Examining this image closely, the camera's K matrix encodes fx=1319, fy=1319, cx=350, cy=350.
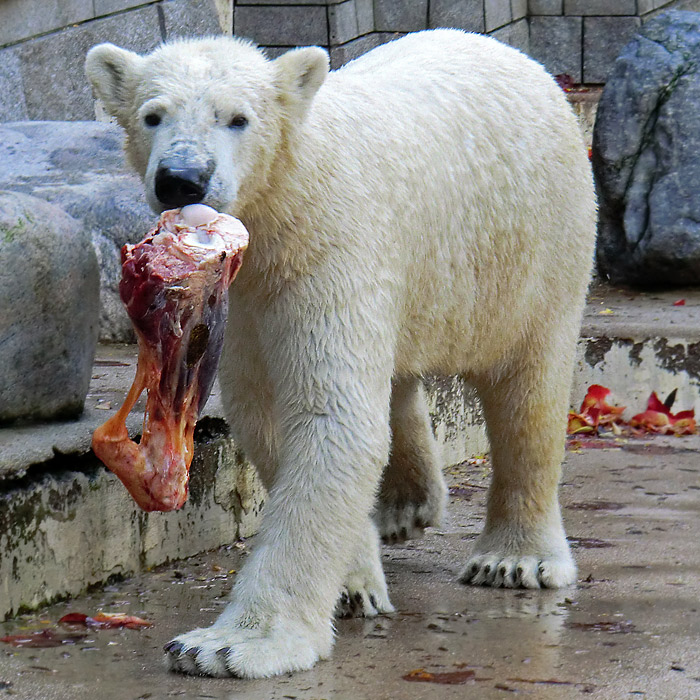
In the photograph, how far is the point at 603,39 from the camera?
35.8ft

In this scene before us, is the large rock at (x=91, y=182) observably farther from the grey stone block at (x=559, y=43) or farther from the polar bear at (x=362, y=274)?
the grey stone block at (x=559, y=43)

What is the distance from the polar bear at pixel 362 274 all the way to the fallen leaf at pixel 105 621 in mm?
386

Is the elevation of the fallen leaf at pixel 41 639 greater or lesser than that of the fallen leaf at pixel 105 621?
greater

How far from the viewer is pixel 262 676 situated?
2.87 meters

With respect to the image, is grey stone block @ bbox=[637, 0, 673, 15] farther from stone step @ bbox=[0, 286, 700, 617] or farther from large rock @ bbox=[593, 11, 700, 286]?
stone step @ bbox=[0, 286, 700, 617]

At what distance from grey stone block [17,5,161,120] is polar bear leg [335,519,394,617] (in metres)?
5.84

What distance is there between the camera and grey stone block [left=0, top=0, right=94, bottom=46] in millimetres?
8492

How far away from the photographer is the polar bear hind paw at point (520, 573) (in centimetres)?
375

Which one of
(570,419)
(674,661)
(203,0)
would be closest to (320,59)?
(674,661)

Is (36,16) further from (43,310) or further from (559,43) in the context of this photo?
(43,310)

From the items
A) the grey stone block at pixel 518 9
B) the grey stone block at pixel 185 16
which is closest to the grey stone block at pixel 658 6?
the grey stone block at pixel 518 9

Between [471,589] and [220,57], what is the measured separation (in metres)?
1.65

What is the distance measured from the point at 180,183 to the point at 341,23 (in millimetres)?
7281

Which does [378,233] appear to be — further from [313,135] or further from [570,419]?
[570,419]
